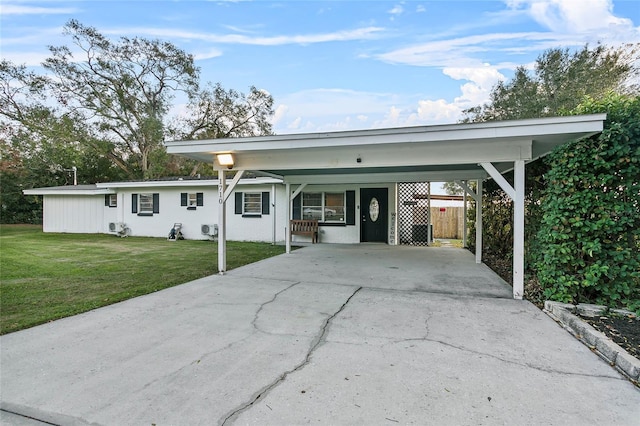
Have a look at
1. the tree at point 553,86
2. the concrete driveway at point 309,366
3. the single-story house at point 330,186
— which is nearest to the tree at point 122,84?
the single-story house at point 330,186

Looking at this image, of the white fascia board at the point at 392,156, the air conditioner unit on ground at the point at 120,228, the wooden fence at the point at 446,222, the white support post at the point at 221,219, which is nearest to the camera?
the white fascia board at the point at 392,156

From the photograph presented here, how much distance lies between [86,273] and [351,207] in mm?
7911

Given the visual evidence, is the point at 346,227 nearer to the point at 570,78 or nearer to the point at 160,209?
the point at 160,209

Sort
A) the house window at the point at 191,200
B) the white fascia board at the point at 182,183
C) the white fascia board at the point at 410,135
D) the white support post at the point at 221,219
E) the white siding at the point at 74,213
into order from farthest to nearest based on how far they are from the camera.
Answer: the white siding at the point at 74,213 → the house window at the point at 191,200 → the white fascia board at the point at 182,183 → the white support post at the point at 221,219 → the white fascia board at the point at 410,135

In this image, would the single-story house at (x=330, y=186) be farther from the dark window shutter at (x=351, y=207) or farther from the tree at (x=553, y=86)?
the tree at (x=553, y=86)

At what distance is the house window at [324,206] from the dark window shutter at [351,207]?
0.21 meters

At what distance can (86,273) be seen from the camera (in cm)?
614

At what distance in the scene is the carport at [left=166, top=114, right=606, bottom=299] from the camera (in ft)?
13.8

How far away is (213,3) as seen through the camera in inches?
354

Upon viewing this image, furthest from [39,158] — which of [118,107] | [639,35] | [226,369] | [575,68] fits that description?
[639,35]

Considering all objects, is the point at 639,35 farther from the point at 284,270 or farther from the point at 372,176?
the point at 284,270

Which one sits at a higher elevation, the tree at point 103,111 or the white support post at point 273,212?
the tree at point 103,111

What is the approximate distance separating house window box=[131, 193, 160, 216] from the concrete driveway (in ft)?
32.7

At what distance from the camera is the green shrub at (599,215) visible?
3.63 m
